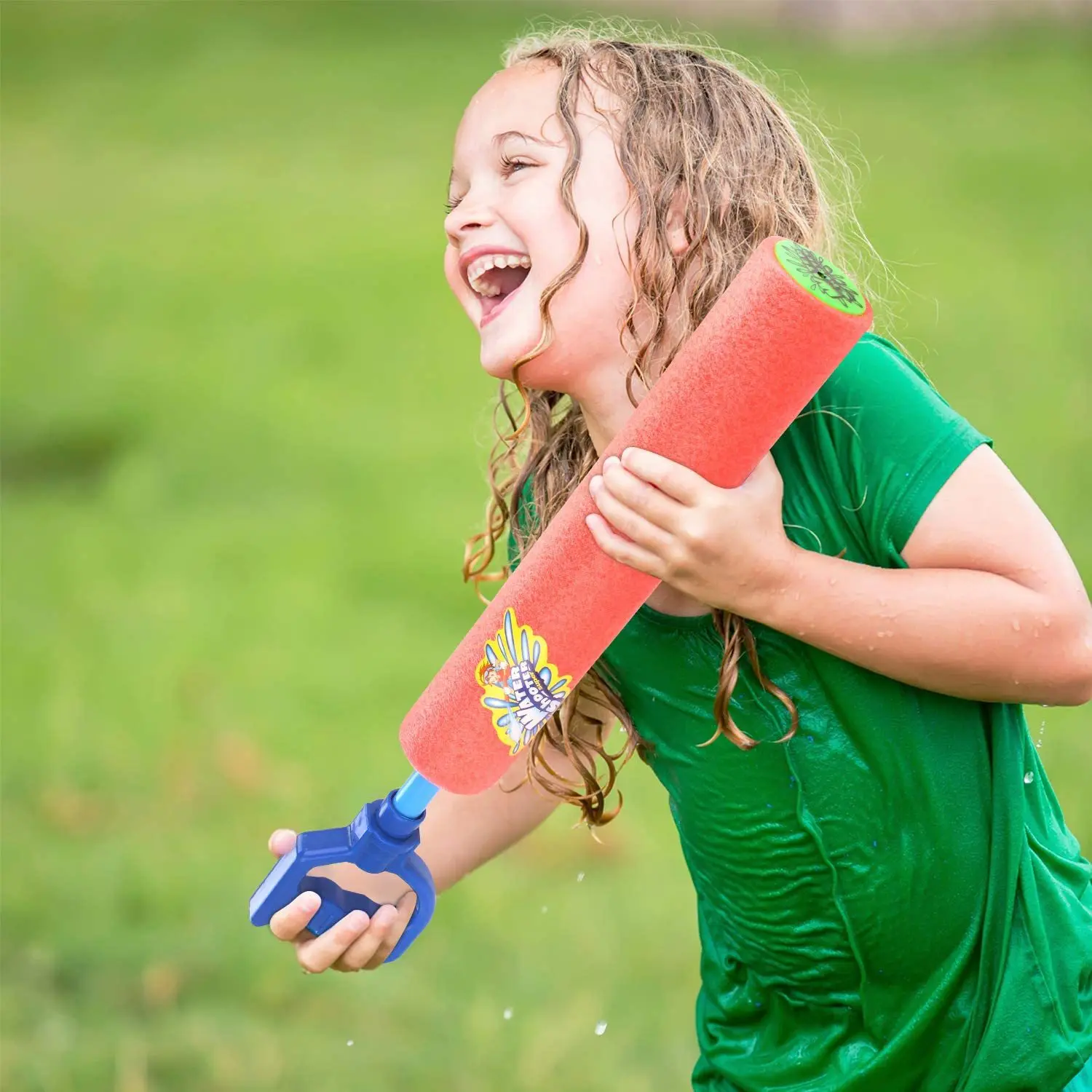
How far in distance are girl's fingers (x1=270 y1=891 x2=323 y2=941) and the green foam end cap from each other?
0.82m

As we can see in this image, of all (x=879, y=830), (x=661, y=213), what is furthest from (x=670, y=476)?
(x=879, y=830)

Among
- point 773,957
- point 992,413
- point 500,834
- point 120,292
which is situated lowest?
point 120,292

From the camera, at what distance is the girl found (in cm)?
147

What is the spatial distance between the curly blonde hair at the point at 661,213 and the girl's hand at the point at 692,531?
6.7 inches

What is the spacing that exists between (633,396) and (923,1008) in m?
0.72

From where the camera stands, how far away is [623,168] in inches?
66.0

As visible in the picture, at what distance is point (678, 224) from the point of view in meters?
1.70

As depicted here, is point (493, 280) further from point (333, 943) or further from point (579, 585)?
point (333, 943)

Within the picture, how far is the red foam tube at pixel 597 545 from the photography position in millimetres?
1400

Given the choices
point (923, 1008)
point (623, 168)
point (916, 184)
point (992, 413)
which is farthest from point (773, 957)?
point (916, 184)

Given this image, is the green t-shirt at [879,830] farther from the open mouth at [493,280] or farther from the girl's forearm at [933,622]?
the open mouth at [493,280]

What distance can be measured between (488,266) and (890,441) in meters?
0.48

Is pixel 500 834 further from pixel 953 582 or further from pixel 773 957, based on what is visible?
pixel 953 582

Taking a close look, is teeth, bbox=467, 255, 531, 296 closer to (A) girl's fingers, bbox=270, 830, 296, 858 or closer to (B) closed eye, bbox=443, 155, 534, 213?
→ (B) closed eye, bbox=443, 155, 534, 213
